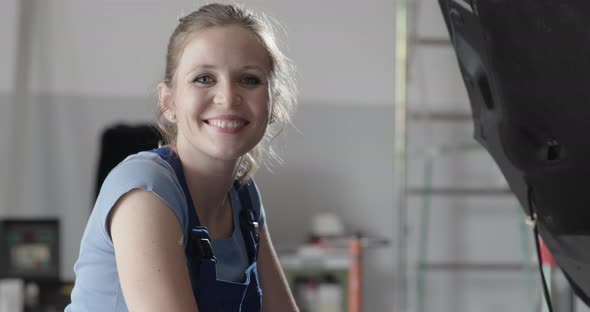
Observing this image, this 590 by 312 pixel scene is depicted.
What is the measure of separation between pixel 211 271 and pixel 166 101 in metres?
0.28

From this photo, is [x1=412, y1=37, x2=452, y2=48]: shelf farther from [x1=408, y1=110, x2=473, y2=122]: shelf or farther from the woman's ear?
the woman's ear

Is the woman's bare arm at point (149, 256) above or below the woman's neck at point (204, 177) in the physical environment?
below

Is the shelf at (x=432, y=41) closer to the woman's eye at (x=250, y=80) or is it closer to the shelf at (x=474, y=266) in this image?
the shelf at (x=474, y=266)

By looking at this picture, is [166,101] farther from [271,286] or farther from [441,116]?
[441,116]

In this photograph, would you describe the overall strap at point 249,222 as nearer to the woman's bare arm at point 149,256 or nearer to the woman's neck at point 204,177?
the woman's neck at point 204,177

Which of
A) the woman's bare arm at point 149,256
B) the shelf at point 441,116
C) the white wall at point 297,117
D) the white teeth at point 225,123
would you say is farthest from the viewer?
the white wall at point 297,117

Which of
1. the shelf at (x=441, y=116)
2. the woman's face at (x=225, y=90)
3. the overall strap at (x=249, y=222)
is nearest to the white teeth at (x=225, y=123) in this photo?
the woman's face at (x=225, y=90)

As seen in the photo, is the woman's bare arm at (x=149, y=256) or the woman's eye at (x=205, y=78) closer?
the woman's bare arm at (x=149, y=256)

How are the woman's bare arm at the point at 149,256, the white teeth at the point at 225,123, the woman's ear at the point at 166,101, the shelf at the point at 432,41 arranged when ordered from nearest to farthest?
the woman's bare arm at the point at 149,256
the white teeth at the point at 225,123
the woman's ear at the point at 166,101
the shelf at the point at 432,41

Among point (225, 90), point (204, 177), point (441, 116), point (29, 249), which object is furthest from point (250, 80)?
point (441, 116)

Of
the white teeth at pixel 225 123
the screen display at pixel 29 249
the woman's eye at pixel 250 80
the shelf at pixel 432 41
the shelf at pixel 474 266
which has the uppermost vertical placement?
the shelf at pixel 432 41

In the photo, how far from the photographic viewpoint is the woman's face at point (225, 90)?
117 cm

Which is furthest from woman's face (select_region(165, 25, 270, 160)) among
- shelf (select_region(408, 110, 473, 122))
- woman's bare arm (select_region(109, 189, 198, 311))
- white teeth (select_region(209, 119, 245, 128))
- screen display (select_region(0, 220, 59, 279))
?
shelf (select_region(408, 110, 473, 122))

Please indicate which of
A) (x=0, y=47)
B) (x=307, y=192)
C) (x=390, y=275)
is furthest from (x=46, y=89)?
(x=390, y=275)
